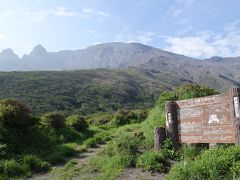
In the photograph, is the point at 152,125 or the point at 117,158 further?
the point at 152,125

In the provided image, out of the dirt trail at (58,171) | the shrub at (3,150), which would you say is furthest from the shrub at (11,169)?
the shrub at (3,150)

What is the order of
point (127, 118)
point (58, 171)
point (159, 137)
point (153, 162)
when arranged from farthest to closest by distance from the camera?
point (127, 118) → point (159, 137) → point (58, 171) → point (153, 162)

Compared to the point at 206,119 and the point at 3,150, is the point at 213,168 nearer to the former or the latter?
the point at 206,119

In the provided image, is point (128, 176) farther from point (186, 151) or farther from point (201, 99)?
point (201, 99)

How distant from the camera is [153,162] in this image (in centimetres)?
1206

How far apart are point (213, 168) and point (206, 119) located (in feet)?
12.3

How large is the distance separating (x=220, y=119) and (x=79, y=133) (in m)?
13.9

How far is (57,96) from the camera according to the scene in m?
76.9

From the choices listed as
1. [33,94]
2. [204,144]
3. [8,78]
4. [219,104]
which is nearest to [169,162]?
[204,144]

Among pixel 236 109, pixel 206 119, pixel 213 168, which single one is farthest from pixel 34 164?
pixel 236 109

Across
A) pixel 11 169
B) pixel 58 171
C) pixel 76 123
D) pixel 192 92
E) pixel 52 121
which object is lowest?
pixel 58 171

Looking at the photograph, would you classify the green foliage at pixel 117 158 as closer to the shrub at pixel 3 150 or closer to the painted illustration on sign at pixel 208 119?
the painted illustration on sign at pixel 208 119

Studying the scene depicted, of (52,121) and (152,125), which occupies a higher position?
(52,121)

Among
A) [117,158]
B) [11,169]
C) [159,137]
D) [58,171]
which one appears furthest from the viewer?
[159,137]
